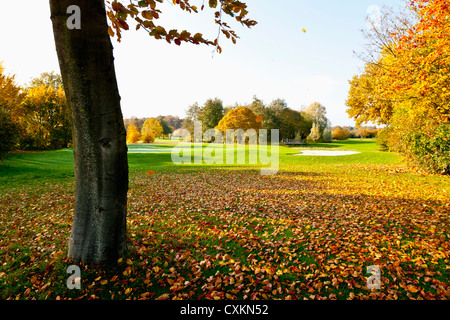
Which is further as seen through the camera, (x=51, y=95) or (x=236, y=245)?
(x=51, y=95)

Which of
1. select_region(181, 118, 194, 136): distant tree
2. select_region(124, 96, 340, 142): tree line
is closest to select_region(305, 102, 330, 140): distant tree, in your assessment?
select_region(124, 96, 340, 142): tree line

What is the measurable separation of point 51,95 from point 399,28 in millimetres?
39388

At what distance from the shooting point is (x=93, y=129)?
3.04 meters

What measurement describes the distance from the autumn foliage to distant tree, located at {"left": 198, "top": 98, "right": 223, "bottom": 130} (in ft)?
142

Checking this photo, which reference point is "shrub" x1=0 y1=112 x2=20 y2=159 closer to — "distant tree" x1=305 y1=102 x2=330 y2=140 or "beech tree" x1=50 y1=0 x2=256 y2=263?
"beech tree" x1=50 y1=0 x2=256 y2=263

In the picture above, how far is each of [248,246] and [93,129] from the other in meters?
3.64

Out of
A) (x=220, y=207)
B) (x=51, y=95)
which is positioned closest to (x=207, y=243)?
(x=220, y=207)

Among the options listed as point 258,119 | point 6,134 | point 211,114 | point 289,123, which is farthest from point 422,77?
point 211,114

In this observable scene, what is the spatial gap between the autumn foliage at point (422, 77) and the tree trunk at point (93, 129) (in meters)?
10.8

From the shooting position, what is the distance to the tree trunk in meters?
2.86

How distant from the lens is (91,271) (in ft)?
11.2

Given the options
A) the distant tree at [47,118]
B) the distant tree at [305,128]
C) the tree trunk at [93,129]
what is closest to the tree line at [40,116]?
the distant tree at [47,118]

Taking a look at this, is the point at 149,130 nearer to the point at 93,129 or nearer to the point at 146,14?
the point at 146,14
